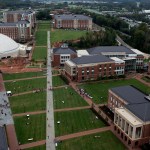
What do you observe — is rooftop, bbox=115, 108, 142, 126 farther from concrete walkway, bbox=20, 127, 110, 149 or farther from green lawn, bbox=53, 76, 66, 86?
green lawn, bbox=53, 76, 66, 86

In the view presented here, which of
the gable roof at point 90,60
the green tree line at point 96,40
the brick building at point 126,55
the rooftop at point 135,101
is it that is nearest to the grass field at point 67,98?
the rooftop at point 135,101

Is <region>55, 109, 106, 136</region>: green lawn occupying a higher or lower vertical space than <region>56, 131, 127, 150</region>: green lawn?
higher

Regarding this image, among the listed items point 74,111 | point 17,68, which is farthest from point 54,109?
point 17,68

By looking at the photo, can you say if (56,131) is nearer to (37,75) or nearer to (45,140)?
(45,140)

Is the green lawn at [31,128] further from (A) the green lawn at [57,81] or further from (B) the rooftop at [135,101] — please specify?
(A) the green lawn at [57,81]

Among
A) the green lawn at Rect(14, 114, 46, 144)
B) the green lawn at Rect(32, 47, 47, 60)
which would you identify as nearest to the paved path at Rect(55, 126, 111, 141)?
the green lawn at Rect(14, 114, 46, 144)

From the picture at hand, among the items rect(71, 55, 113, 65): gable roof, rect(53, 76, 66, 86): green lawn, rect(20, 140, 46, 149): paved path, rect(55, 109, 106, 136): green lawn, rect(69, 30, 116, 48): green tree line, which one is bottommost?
rect(20, 140, 46, 149): paved path

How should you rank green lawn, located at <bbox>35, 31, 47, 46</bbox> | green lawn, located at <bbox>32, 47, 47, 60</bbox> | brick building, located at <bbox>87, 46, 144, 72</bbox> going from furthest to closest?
green lawn, located at <bbox>35, 31, 47, 46</bbox> < green lawn, located at <bbox>32, 47, 47, 60</bbox> < brick building, located at <bbox>87, 46, 144, 72</bbox>
